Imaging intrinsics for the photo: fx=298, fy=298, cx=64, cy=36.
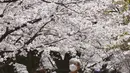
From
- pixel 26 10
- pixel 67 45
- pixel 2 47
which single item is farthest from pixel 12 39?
pixel 67 45

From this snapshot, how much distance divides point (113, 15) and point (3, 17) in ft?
11.9

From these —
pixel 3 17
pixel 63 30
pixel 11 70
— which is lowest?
pixel 11 70

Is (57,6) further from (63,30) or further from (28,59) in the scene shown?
(28,59)

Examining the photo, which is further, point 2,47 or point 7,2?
point 2,47

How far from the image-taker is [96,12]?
10.6 m

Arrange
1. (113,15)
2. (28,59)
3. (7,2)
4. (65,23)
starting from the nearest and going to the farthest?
(7,2) < (113,15) < (65,23) < (28,59)

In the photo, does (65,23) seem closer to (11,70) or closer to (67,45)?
(67,45)

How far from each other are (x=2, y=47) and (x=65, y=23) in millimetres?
2388

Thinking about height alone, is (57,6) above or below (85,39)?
above

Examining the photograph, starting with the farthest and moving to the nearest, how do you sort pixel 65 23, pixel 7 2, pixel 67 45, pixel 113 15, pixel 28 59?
pixel 28 59
pixel 67 45
pixel 65 23
pixel 113 15
pixel 7 2

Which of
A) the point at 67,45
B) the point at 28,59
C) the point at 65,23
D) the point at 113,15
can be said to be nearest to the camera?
the point at 113,15

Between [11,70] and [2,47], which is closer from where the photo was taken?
[2,47]

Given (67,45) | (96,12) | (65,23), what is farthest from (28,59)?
(96,12)

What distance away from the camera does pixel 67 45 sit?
11672mm
